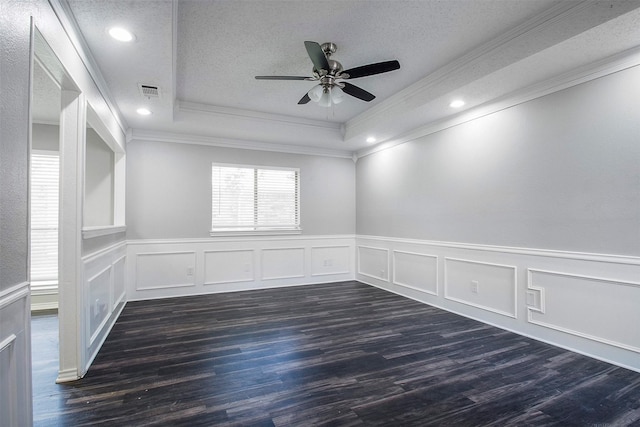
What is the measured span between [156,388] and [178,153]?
3694 mm

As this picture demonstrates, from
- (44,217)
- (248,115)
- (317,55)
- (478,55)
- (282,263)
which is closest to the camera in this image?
(317,55)

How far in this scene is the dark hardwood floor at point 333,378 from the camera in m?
1.99

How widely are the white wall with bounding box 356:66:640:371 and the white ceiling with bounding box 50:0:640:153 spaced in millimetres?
424

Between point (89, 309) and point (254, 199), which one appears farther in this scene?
point (254, 199)

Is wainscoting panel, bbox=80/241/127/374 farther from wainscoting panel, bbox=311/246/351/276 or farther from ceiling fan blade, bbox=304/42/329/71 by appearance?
wainscoting panel, bbox=311/246/351/276

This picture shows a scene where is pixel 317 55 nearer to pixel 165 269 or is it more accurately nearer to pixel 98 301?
pixel 98 301

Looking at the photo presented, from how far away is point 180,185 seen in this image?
505 centimetres

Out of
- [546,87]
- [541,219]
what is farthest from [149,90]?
[541,219]

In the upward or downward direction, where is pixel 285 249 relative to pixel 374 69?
downward

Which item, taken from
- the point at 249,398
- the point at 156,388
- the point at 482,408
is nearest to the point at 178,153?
the point at 156,388

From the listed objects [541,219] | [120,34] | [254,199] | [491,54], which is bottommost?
[541,219]

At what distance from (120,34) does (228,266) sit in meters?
3.68

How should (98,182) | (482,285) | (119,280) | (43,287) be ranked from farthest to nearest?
1. (98,182)
2. (43,287)
3. (119,280)
4. (482,285)

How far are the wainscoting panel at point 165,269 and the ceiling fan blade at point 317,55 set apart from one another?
3592mm
